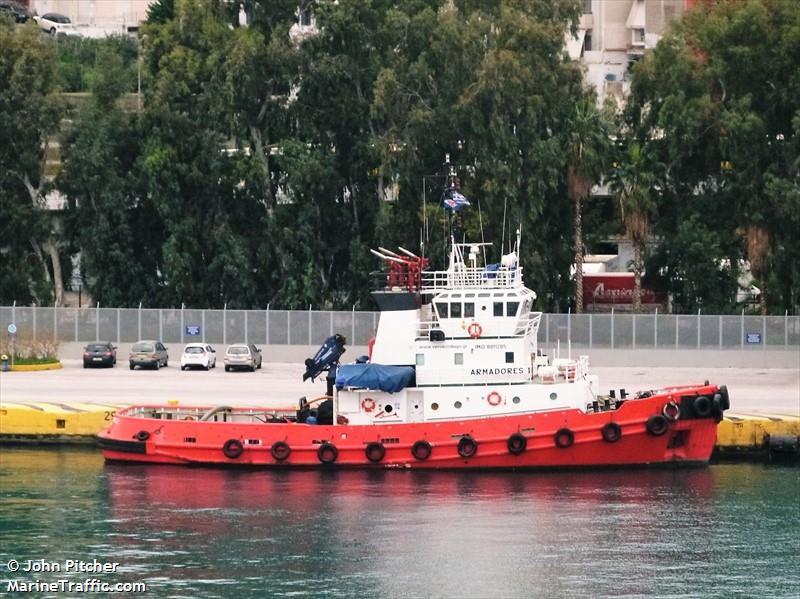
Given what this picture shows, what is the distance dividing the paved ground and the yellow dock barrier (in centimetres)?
394

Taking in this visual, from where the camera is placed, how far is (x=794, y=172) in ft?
276

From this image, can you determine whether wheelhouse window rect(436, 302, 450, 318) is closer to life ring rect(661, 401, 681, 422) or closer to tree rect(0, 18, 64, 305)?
life ring rect(661, 401, 681, 422)

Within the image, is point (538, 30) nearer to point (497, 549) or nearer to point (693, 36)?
point (693, 36)

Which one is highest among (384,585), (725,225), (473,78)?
(473,78)

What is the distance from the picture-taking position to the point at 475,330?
2314 inches

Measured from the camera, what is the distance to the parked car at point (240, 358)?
77.4 m

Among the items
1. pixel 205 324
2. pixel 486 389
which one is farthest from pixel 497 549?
pixel 205 324

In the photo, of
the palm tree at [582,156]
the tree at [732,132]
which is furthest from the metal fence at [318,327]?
the tree at [732,132]

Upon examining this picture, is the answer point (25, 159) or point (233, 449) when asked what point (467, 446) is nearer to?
point (233, 449)

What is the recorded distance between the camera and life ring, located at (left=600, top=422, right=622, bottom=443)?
5825 cm

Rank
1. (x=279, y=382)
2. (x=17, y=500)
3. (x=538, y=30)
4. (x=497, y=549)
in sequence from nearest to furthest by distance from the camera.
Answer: (x=497, y=549) → (x=17, y=500) → (x=279, y=382) → (x=538, y=30)

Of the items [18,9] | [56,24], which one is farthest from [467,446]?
[56,24]

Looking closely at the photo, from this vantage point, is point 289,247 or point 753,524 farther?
point 289,247

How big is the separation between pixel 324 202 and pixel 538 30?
11602mm
